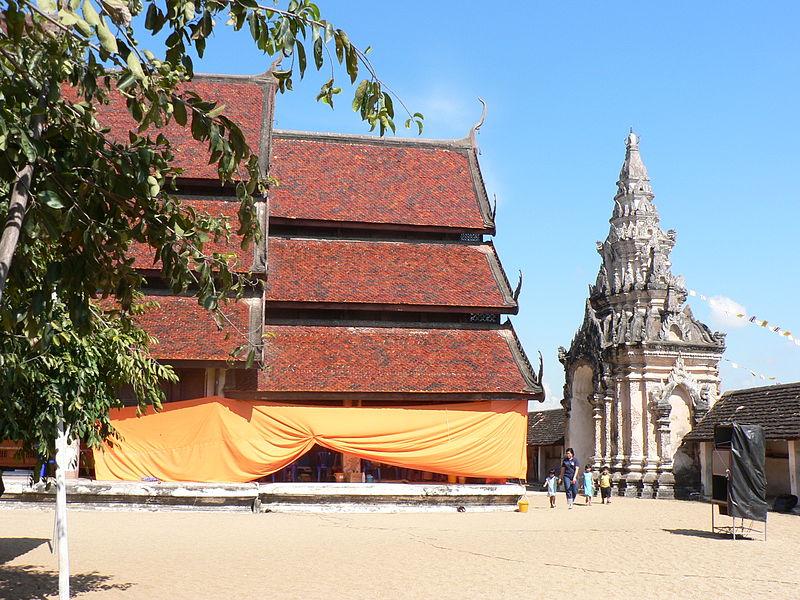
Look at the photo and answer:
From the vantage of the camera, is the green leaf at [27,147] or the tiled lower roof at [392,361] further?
the tiled lower roof at [392,361]

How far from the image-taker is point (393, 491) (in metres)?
20.4

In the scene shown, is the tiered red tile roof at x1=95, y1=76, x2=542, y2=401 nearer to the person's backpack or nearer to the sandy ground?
the sandy ground

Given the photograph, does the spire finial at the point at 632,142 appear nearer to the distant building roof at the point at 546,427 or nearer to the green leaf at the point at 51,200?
the distant building roof at the point at 546,427

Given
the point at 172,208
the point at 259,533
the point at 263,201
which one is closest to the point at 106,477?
the point at 259,533

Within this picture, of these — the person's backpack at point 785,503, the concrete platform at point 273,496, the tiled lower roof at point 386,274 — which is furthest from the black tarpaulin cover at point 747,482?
the person's backpack at point 785,503

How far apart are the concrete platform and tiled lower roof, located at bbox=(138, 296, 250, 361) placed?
2.81 meters

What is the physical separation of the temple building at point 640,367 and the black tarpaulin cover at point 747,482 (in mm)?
14167

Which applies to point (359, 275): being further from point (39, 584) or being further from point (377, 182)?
point (39, 584)

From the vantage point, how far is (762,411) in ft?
87.9

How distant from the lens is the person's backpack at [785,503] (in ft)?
77.5

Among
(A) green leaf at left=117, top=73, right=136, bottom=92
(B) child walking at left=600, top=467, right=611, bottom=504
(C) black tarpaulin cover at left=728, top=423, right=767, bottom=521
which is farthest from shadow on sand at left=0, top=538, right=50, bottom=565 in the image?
A: (B) child walking at left=600, top=467, right=611, bottom=504

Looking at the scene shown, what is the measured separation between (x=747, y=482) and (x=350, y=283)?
11.0m

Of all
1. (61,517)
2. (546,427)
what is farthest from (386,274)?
(546,427)

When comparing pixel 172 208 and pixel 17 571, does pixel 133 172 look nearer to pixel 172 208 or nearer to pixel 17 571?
pixel 172 208
